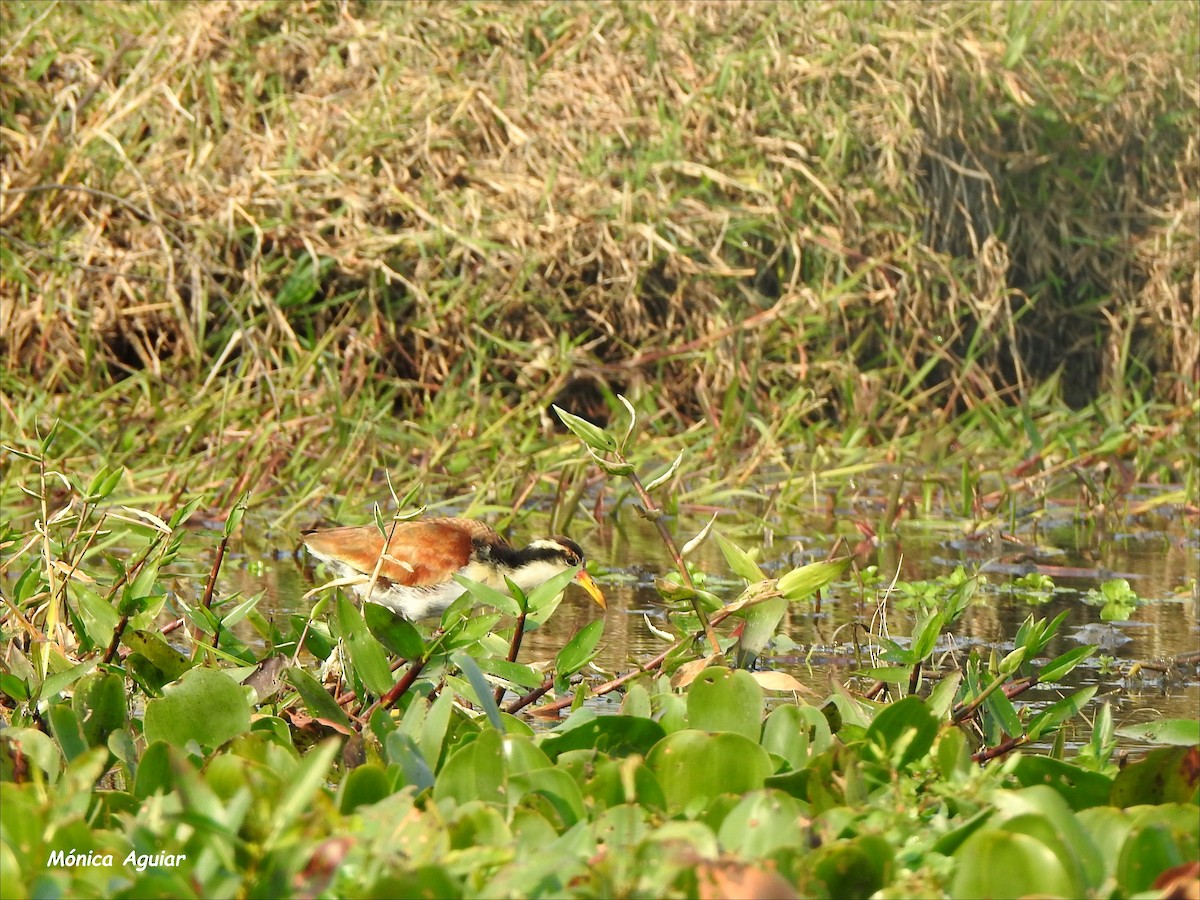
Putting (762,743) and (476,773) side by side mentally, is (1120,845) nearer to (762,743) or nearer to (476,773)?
(762,743)

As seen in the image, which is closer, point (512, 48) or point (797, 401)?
point (797, 401)

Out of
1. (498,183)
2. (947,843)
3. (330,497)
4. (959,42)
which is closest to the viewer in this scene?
(947,843)

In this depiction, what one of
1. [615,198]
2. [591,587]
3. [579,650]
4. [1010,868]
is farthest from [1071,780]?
[615,198]

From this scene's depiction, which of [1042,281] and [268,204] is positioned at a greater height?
[268,204]

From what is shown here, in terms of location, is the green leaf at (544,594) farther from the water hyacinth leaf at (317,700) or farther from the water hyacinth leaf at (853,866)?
the water hyacinth leaf at (853,866)

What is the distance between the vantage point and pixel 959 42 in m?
8.09

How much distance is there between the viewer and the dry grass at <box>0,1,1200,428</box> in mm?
7250

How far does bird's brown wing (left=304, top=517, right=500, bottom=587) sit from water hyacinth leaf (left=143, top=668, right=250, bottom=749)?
6.14ft

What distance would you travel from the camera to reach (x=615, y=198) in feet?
24.5

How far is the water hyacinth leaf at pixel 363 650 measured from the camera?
305 centimetres

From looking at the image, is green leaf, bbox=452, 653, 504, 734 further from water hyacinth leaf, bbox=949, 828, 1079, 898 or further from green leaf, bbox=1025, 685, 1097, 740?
green leaf, bbox=1025, 685, 1097, 740

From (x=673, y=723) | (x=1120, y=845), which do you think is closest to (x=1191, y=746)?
(x=1120, y=845)

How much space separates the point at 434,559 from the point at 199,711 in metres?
A: 2.01

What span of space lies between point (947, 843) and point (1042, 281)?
6125 mm
